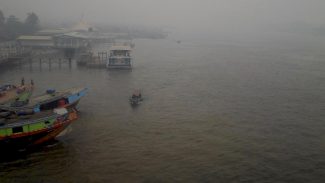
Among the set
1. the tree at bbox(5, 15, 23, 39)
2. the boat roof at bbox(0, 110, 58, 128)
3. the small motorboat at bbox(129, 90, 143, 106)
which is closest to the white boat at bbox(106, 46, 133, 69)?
the small motorboat at bbox(129, 90, 143, 106)

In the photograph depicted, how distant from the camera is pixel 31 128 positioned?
37.0 meters

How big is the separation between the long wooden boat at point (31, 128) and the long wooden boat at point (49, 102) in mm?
1919

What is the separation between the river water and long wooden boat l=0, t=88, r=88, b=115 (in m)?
2.83

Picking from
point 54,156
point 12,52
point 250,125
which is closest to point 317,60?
point 250,125

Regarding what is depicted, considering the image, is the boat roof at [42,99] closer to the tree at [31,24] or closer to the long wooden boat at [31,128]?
the long wooden boat at [31,128]

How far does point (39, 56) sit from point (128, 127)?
164 ft

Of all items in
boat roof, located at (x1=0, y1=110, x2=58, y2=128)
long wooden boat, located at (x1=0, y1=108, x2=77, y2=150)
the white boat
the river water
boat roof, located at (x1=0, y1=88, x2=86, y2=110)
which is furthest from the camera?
the white boat

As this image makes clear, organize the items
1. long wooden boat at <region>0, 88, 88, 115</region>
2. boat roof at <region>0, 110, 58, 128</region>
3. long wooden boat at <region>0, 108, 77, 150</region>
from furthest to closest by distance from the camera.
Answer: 1. long wooden boat at <region>0, 88, 88, 115</region>
2. boat roof at <region>0, 110, 58, 128</region>
3. long wooden boat at <region>0, 108, 77, 150</region>

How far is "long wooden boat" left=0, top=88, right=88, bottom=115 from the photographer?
4144cm

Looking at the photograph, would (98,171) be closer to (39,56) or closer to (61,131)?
(61,131)

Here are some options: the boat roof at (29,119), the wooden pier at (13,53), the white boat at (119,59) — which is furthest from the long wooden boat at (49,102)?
the wooden pier at (13,53)

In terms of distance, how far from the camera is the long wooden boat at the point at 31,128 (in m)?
35.8

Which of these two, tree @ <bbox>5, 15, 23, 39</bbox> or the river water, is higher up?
tree @ <bbox>5, 15, 23, 39</bbox>

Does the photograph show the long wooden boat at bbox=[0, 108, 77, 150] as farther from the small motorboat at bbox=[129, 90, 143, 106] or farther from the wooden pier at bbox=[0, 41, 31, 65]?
the wooden pier at bbox=[0, 41, 31, 65]
